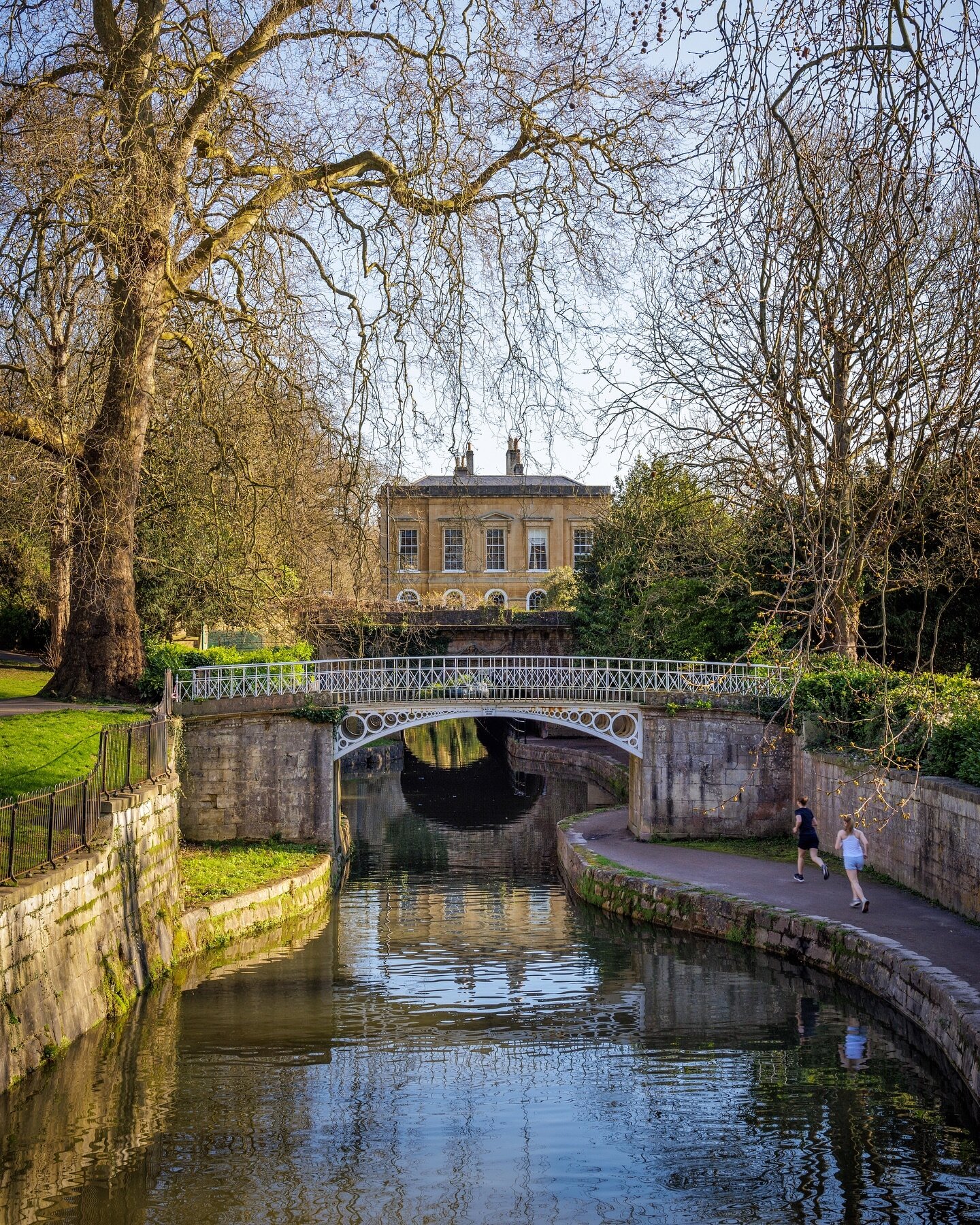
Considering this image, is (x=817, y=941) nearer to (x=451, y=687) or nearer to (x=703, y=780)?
(x=703, y=780)

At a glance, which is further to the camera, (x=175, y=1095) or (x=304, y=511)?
(x=304, y=511)

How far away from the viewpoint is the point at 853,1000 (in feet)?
46.9

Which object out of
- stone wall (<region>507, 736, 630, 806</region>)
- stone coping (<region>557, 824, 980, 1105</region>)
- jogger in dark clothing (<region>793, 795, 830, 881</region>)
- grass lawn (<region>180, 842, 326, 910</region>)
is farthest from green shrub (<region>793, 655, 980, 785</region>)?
stone wall (<region>507, 736, 630, 806</region>)

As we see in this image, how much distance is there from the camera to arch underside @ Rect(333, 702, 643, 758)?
24.1 metres

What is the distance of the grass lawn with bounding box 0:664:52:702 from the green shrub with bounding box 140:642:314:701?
2.21 m

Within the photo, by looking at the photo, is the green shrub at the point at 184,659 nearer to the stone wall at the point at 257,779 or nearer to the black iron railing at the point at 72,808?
the stone wall at the point at 257,779

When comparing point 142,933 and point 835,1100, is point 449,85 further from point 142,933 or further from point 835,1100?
point 142,933

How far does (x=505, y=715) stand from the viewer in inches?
954

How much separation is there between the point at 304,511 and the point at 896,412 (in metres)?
10.7

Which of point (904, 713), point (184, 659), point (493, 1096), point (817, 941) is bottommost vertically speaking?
point (493, 1096)

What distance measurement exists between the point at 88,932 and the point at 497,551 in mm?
43167

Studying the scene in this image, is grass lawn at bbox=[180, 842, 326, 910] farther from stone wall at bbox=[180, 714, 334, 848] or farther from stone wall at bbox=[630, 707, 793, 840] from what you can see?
stone wall at bbox=[630, 707, 793, 840]

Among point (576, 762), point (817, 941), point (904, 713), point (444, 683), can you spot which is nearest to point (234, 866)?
point (444, 683)

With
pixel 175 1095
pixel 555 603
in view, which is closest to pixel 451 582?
pixel 555 603
